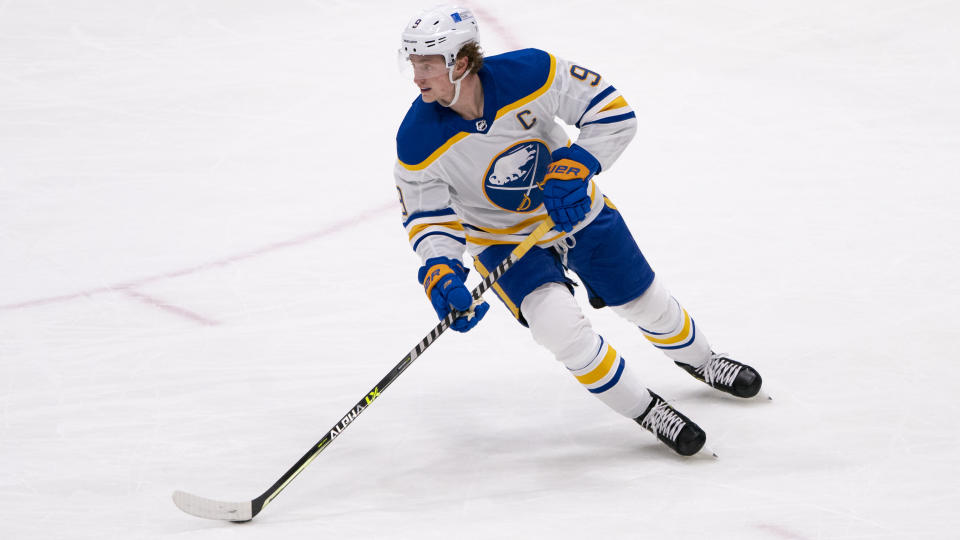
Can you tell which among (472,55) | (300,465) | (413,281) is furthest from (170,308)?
(472,55)

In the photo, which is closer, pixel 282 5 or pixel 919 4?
pixel 919 4

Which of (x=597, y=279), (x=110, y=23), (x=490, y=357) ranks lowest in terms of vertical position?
(x=110, y=23)

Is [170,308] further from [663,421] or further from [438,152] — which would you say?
[663,421]

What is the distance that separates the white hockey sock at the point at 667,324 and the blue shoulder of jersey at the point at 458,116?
656mm

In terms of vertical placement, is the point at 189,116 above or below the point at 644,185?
below

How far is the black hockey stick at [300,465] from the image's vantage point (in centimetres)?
252

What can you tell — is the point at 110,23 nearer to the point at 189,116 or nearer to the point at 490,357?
the point at 189,116

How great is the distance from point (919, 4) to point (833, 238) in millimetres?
2670

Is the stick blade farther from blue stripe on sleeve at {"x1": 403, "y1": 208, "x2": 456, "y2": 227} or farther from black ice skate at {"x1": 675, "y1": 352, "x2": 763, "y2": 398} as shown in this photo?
black ice skate at {"x1": 675, "y1": 352, "x2": 763, "y2": 398}

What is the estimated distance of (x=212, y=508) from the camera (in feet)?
8.27

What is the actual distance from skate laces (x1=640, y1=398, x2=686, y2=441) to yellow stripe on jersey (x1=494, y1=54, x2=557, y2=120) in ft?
2.73

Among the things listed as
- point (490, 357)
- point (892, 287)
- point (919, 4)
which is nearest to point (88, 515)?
point (490, 357)

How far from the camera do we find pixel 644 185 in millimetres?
4648

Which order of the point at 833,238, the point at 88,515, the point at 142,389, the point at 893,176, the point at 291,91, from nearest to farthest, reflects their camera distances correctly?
the point at 88,515 < the point at 142,389 < the point at 833,238 < the point at 893,176 < the point at 291,91
